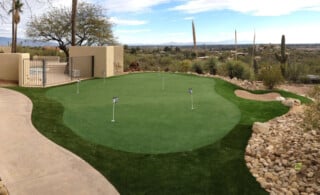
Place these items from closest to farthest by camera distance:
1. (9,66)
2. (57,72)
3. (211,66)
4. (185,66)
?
(9,66) < (211,66) < (57,72) < (185,66)

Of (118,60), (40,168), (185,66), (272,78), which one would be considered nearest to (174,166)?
(40,168)

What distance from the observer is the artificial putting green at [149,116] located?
721 cm

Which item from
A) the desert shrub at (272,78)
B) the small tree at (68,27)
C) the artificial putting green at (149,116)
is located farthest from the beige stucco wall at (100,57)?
the desert shrub at (272,78)

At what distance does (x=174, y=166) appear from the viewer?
6148 millimetres

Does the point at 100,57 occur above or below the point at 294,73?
above

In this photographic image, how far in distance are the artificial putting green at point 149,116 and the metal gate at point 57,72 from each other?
2.27 metres

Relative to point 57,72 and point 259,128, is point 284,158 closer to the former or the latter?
point 259,128

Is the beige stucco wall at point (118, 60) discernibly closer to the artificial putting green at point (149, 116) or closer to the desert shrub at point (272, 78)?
the artificial putting green at point (149, 116)

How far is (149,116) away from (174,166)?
3.09 m

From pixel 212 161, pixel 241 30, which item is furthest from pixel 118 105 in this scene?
pixel 241 30

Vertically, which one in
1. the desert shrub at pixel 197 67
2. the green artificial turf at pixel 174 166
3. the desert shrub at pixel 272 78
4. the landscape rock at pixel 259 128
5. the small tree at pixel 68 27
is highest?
the small tree at pixel 68 27

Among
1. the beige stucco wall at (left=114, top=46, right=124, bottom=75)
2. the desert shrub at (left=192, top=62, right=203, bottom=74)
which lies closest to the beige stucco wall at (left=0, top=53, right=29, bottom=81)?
the beige stucco wall at (left=114, top=46, right=124, bottom=75)

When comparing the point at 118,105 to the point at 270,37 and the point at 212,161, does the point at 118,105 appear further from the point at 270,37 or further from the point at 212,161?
the point at 270,37

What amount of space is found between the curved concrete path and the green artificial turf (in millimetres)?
212
